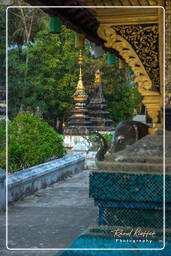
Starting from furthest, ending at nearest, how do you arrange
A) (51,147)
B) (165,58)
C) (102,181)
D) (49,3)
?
(51,147) < (49,3) < (165,58) < (102,181)

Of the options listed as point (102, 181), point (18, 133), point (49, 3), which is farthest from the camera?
point (18, 133)

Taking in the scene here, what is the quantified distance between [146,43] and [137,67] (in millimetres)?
360

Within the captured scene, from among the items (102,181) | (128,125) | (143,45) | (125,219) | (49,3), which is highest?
(49,3)

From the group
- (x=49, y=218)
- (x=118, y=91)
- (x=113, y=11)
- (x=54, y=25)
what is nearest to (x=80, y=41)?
Answer: (x=54, y=25)

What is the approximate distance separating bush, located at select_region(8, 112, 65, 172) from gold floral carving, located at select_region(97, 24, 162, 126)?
4.09m

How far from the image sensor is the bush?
29.1 feet

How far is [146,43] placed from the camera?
5523mm

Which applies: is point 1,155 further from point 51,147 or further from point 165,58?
point 165,58

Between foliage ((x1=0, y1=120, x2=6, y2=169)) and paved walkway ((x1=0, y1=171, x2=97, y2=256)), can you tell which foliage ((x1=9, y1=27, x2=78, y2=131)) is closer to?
foliage ((x1=0, y1=120, x2=6, y2=169))

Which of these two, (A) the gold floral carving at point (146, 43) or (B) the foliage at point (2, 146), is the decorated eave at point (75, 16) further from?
(B) the foliage at point (2, 146)

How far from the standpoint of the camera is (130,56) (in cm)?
539

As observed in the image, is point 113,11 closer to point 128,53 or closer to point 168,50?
point 128,53

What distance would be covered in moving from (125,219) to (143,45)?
280 centimetres

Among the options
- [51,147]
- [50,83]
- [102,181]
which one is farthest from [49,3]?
[50,83]
